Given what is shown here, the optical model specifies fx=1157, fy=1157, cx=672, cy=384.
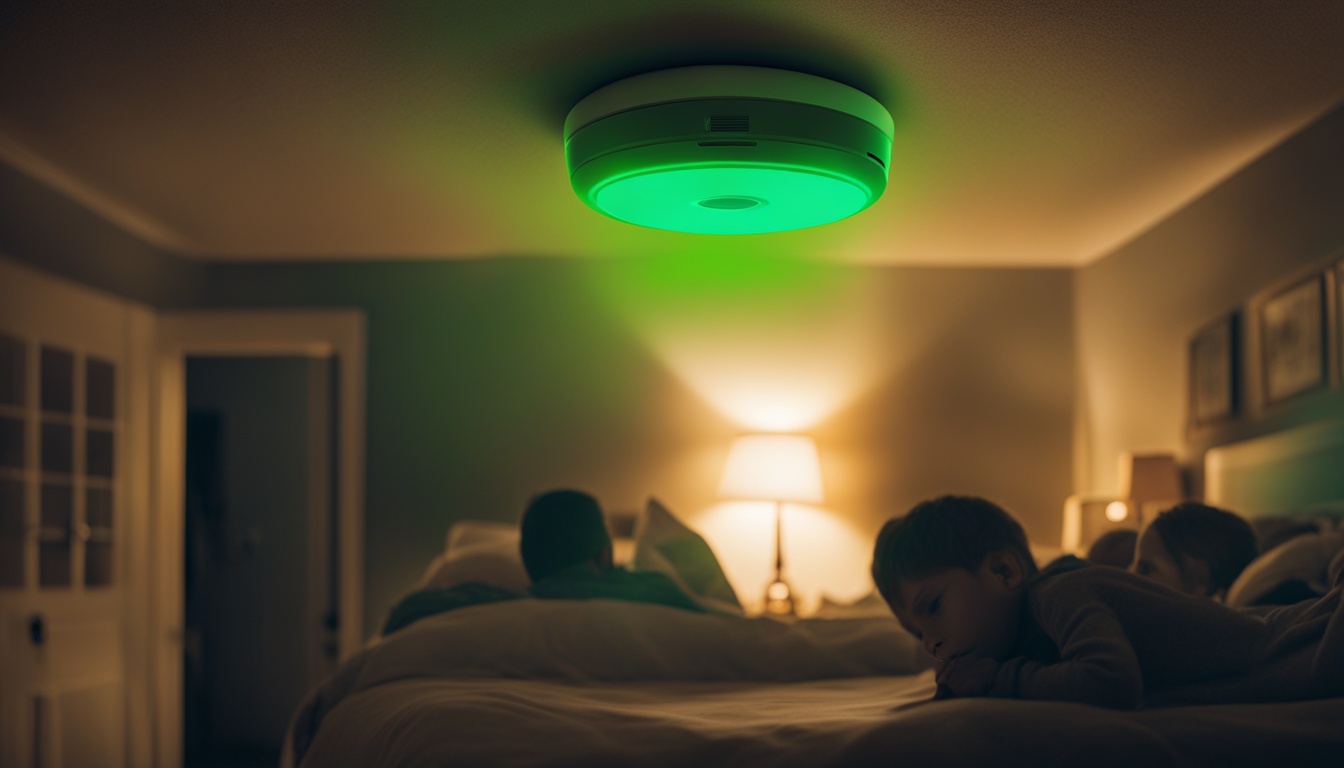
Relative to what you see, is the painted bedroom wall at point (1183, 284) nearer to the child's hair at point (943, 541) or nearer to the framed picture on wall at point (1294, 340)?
the framed picture on wall at point (1294, 340)

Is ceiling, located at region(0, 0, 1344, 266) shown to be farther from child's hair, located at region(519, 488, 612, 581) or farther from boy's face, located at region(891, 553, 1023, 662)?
boy's face, located at region(891, 553, 1023, 662)

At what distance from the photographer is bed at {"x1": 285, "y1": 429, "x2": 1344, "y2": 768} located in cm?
124

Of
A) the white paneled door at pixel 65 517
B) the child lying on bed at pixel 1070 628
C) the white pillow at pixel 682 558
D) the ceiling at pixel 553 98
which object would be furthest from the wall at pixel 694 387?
the child lying on bed at pixel 1070 628

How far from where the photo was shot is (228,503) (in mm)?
5695

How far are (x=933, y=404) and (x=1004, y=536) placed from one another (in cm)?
301

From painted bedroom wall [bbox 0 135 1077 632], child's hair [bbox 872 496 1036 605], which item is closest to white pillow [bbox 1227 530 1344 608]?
child's hair [bbox 872 496 1036 605]

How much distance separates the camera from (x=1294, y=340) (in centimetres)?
305

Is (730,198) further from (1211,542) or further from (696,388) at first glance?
(696,388)

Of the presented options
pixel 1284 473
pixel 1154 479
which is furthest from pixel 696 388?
pixel 1284 473

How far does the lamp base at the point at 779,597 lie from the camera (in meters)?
4.09

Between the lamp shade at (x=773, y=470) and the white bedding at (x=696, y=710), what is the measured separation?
1768mm

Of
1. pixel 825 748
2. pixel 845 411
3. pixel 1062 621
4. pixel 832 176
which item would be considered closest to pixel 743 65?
pixel 832 176

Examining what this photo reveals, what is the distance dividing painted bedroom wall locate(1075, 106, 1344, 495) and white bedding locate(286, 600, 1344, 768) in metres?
1.69

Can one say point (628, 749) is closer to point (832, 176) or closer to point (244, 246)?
point (832, 176)
